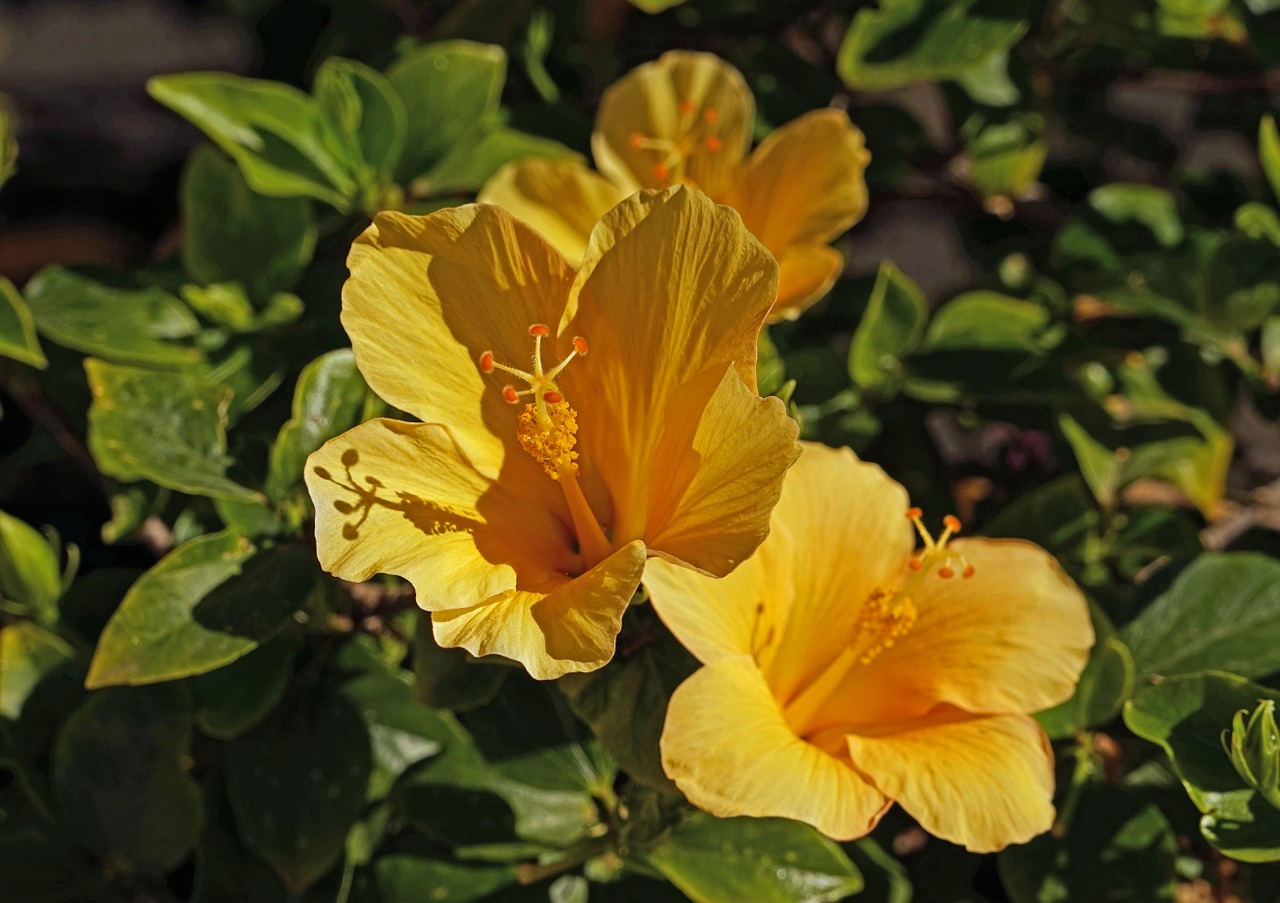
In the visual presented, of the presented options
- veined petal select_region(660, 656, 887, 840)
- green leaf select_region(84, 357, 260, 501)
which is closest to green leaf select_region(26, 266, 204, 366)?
green leaf select_region(84, 357, 260, 501)

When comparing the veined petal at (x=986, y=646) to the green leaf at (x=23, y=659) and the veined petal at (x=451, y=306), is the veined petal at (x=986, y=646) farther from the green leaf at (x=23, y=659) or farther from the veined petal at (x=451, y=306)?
the green leaf at (x=23, y=659)

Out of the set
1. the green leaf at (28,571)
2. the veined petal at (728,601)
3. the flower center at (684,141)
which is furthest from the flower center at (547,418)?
the green leaf at (28,571)

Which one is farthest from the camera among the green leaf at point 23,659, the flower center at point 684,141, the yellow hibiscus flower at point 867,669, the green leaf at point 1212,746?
the flower center at point 684,141

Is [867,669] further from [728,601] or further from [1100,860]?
[1100,860]

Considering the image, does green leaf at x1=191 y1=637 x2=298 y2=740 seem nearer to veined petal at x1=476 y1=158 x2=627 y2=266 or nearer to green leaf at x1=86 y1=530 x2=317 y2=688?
green leaf at x1=86 y1=530 x2=317 y2=688

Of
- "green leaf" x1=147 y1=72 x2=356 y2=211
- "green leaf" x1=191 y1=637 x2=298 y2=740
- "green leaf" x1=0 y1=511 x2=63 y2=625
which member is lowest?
"green leaf" x1=191 y1=637 x2=298 y2=740
